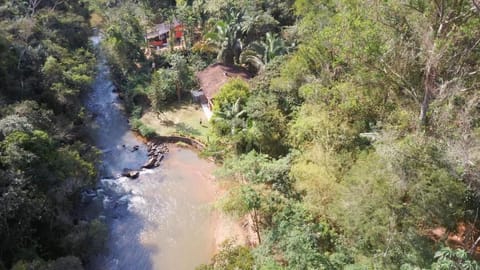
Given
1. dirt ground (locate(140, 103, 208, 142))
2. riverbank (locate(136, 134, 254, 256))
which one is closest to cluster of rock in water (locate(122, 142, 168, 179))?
riverbank (locate(136, 134, 254, 256))

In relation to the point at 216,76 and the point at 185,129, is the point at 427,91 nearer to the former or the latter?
the point at 185,129

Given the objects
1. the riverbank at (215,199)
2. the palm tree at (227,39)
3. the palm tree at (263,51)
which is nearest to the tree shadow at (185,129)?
the riverbank at (215,199)

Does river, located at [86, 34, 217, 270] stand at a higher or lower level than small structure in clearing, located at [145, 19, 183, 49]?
lower

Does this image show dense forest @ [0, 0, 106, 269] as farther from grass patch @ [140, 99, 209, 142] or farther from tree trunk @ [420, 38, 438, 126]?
tree trunk @ [420, 38, 438, 126]

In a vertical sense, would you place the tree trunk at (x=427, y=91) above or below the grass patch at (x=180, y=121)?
above

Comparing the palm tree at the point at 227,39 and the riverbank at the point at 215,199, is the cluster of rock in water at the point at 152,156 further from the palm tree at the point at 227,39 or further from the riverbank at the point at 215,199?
the palm tree at the point at 227,39
